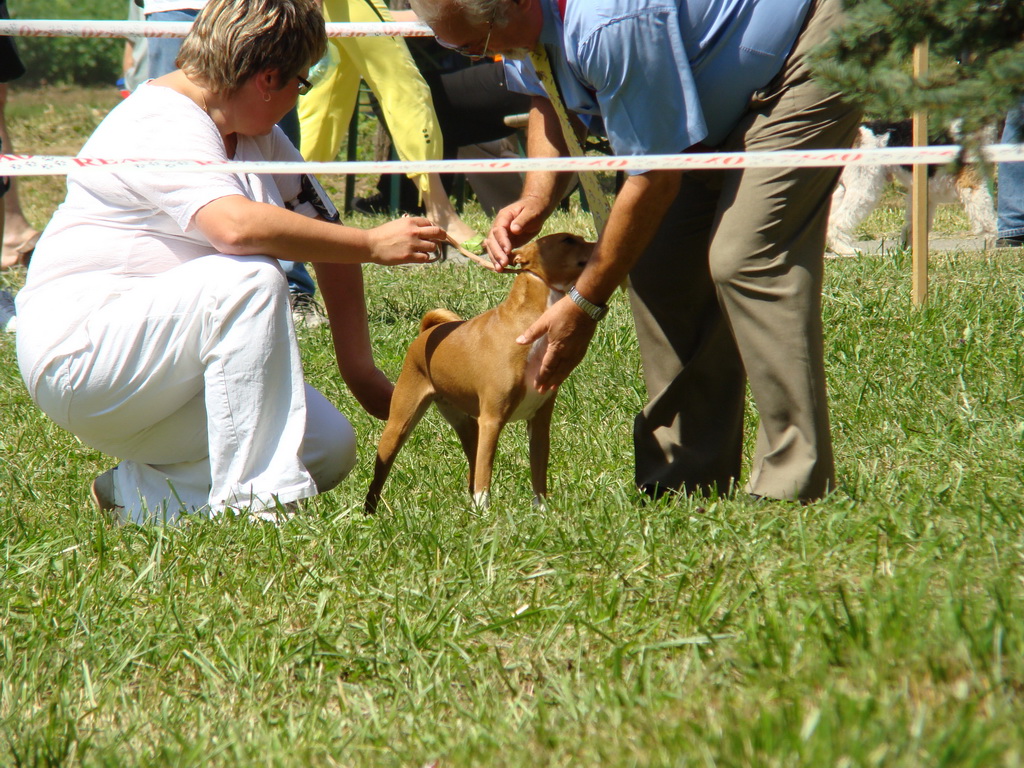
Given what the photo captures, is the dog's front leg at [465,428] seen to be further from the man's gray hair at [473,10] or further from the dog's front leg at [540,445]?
the man's gray hair at [473,10]

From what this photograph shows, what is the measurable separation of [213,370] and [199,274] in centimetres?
28

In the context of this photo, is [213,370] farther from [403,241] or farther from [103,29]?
[103,29]

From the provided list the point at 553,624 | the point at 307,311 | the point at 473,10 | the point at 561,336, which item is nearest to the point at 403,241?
the point at 561,336

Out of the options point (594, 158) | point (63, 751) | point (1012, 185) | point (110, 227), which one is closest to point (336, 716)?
point (63, 751)

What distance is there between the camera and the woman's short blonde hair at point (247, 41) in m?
3.04

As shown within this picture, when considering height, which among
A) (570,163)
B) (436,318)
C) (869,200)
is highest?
(570,163)

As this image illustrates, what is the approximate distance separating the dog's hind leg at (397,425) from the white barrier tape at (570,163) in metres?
0.86

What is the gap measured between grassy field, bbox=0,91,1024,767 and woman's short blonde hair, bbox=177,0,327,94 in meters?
1.30

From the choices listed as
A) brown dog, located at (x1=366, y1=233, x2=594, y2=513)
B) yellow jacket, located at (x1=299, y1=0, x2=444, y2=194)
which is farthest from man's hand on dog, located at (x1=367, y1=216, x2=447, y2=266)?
yellow jacket, located at (x1=299, y1=0, x2=444, y2=194)

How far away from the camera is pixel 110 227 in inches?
125

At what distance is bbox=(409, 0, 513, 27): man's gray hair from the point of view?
2695mm

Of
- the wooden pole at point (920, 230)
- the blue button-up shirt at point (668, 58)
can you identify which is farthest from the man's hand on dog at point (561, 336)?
the wooden pole at point (920, 230)

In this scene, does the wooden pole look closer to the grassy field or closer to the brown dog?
the grassy field

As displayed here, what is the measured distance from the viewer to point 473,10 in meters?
2.71
